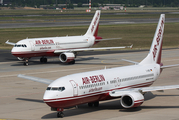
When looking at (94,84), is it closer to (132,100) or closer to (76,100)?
(76,100)

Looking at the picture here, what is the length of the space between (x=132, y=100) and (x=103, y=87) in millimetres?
2946

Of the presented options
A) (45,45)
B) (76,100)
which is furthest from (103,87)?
(45,45)

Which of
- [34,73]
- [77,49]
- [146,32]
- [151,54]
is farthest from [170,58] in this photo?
[146,32]

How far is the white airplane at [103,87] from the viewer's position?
28141 millimetres

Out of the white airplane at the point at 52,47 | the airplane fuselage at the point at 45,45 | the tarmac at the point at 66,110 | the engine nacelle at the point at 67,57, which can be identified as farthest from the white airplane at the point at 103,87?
the airplane fuselage at the point at 45,45

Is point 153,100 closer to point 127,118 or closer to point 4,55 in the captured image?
point 127,118

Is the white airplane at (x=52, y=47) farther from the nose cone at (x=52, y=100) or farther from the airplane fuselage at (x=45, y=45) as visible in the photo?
the nose cone at (x=52, y=100)

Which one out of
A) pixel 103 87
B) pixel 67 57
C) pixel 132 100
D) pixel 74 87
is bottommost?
pixel 67 57

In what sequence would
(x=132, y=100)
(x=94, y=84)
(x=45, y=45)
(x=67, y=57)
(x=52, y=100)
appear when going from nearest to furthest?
(x=52, y=100) → (x=132, y=100) → (x=94, y=84) → (x=67, y=57) → (x=45, y=45)

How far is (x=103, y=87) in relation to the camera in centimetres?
3142

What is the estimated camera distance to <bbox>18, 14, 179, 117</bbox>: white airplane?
92.3 feet

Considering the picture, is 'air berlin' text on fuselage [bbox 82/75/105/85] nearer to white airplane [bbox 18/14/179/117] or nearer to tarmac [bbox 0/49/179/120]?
white airplane [bbox 18/14/179/117]

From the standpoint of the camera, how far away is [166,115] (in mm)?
29641

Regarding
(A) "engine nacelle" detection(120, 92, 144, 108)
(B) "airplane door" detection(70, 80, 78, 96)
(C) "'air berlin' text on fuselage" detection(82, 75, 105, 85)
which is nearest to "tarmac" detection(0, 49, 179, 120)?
(A) "engine nacelle" detection(120, 92, 144, 108)
